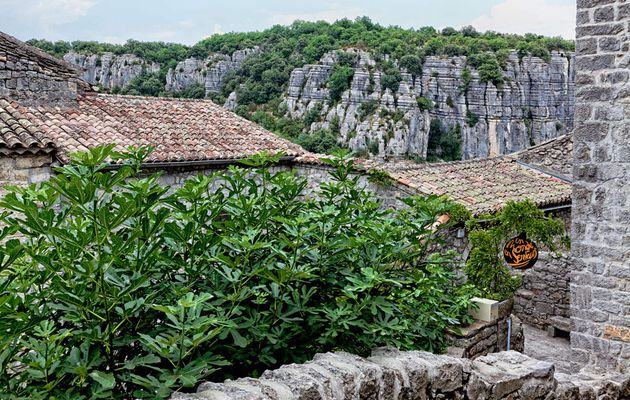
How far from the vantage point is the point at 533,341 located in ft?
27.1

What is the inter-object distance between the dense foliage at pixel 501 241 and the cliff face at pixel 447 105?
121 ft

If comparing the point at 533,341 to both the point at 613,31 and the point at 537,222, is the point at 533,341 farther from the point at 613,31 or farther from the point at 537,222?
the point at 613,31

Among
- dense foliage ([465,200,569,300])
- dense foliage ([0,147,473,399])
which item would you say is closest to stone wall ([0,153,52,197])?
dense foliage ([465,200,569,300])

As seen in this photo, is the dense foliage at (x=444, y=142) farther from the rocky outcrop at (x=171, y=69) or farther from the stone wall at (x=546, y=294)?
the stone wall at (x=546, y=294)

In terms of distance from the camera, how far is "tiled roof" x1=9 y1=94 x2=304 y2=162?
29.8ft

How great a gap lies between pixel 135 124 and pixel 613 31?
792cm

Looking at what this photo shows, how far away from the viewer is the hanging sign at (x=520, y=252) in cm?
707

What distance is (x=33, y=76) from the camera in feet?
30.9

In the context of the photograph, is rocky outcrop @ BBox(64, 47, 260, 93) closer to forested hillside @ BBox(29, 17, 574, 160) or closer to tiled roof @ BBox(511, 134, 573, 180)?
forested hillside @ BBox(29, 17, 574, 160)

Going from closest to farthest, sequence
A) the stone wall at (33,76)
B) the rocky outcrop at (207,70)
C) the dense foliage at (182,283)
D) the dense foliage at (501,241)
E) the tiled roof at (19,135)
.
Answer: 1. the dense foliage at (182,283)
2. the dense foliage at (501,241)
3. the tiled roof at (19,135)
4. the stone wall at (33,76)
5. the rocky outcrop at (207,70)

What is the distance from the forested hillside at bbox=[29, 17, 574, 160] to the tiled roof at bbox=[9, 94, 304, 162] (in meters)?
29.1

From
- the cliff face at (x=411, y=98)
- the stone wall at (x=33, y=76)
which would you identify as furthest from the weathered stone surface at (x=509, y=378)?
the cliff face at (x=411, y=98)

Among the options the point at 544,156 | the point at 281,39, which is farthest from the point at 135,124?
the point at 281,39

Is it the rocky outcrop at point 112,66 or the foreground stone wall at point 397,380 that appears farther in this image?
the rocky outcrop at point 112,66
